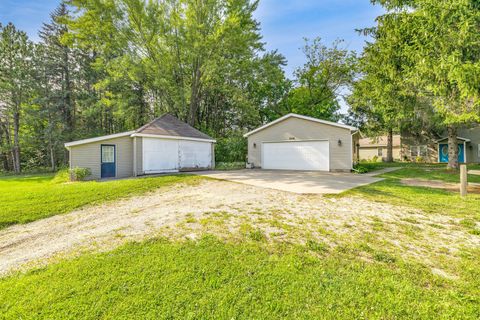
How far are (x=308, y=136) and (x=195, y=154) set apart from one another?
301 inches

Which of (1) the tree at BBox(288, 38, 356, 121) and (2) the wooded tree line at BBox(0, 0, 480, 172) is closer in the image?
(2) the wooded tree line at BBox(0, 0, 480, 172)

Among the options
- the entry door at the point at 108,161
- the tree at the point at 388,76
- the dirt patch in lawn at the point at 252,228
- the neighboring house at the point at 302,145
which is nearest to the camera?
the dirt patch in lawn at the point at 252,228

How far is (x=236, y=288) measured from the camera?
7.69 feet

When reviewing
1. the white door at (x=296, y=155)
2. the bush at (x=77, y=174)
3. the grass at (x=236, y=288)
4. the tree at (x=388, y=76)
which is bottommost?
the grass at (x=236, y=288)

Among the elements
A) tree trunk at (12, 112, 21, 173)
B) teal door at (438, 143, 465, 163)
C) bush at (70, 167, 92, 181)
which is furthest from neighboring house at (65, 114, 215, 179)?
teal door at (438, 143, 465, 163)

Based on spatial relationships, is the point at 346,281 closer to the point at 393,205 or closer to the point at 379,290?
the point at 379,290

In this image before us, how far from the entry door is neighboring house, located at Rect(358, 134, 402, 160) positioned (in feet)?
89.2

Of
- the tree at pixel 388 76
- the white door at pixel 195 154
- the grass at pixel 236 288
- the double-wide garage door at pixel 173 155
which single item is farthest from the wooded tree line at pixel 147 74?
the grass at pixel 236 288

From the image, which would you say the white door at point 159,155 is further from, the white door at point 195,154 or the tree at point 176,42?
the tree at point 176,42

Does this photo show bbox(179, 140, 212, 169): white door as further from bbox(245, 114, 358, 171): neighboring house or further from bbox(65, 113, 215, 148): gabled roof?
bbox(245, 114, 358, 171): neighboring house

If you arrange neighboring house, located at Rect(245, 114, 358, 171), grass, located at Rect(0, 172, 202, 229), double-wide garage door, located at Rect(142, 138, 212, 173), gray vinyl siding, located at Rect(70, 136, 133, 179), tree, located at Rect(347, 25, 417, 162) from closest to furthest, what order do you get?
grass, located at Rect(0, 172, 202, 229) → tree, located at Rect(347, 25, 417, 162) → gray vinyl siding, located at Rect(70, 136, 133, 179) → double-wide garage door, located at Rect(142, 138, 212, 173) → neighboring house, located at Rect(245, 114, 358, 171)

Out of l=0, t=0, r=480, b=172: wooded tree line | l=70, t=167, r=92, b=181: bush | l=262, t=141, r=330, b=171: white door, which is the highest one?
l=0, t=0, r=480, b=172: wooded tree line

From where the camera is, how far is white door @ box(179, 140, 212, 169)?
14.4m

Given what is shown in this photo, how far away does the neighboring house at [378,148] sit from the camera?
88.1 ft
